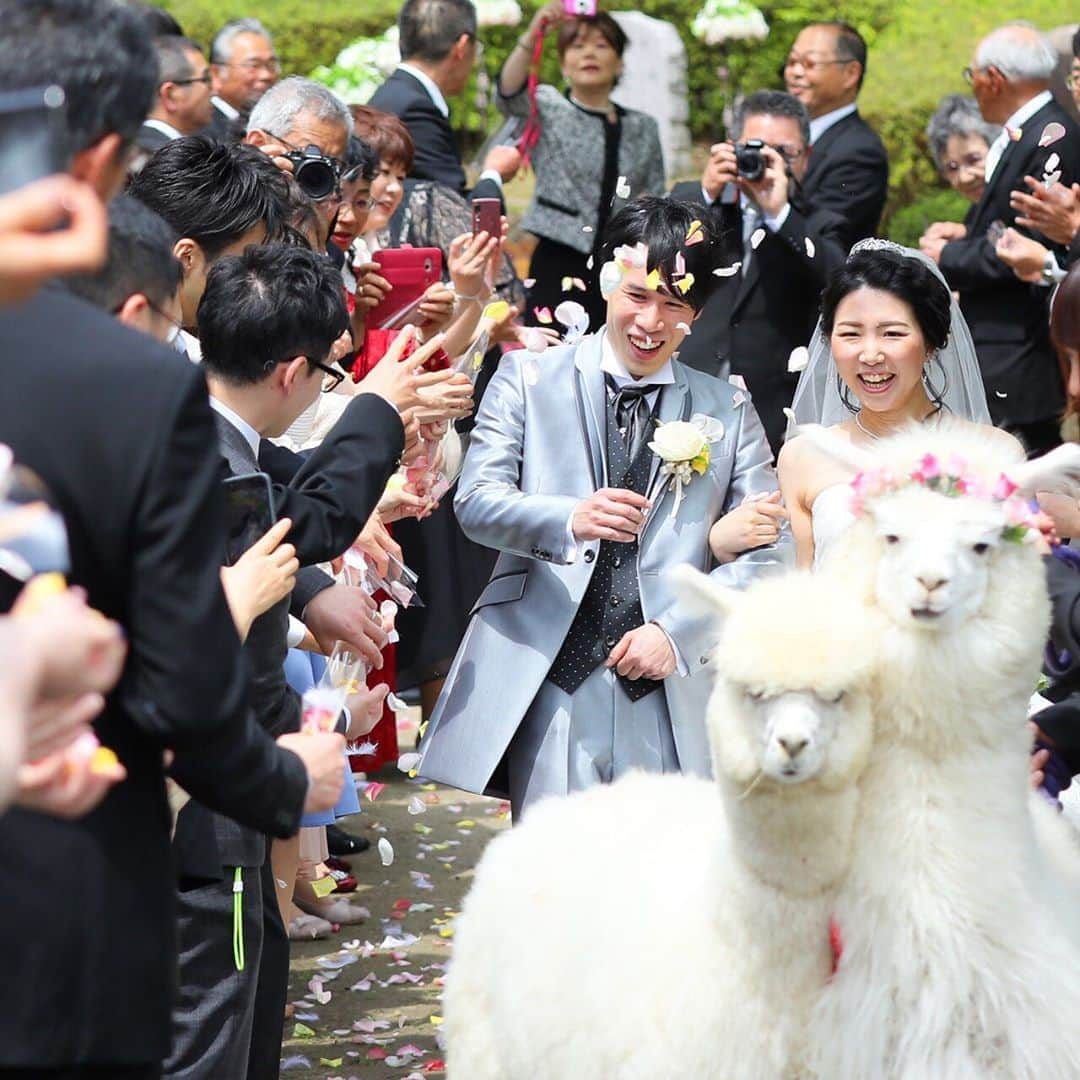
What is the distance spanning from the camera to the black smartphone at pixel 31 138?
69.8 inches

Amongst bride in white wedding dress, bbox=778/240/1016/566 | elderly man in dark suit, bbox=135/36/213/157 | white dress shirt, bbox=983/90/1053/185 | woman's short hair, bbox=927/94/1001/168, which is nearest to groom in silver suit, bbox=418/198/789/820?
bride in white wedding dress, bbox=778/240/1016/566

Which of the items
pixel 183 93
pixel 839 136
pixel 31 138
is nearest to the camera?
A: pixel 31 138

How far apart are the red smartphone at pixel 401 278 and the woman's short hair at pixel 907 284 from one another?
208 centimetres

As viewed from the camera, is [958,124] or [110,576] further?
[958,124]

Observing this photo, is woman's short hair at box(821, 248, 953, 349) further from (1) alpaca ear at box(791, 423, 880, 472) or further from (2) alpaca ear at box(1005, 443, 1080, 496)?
(2) alpaca ear at box(1005, 443, 1080, 496)

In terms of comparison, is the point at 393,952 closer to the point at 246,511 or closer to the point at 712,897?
the point at 246,511

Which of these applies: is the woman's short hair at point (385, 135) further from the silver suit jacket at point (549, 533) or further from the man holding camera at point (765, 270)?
the silver suit jacket at point (549, 533)

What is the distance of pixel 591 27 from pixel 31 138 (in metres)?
7.96

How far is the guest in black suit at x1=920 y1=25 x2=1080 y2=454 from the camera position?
27.2ft

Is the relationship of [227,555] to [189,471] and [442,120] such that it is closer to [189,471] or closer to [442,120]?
[189,471]

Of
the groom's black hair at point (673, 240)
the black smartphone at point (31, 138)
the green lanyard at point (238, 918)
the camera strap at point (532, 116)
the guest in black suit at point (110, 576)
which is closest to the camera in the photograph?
the black smartphone at point (31, 138)

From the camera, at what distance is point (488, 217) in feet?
21.0

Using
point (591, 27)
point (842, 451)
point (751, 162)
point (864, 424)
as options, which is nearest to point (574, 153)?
point (591, 27)

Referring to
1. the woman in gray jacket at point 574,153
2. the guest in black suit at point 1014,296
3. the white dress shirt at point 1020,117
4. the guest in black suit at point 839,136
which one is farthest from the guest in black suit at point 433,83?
the white dress shirt at point 1020,117
